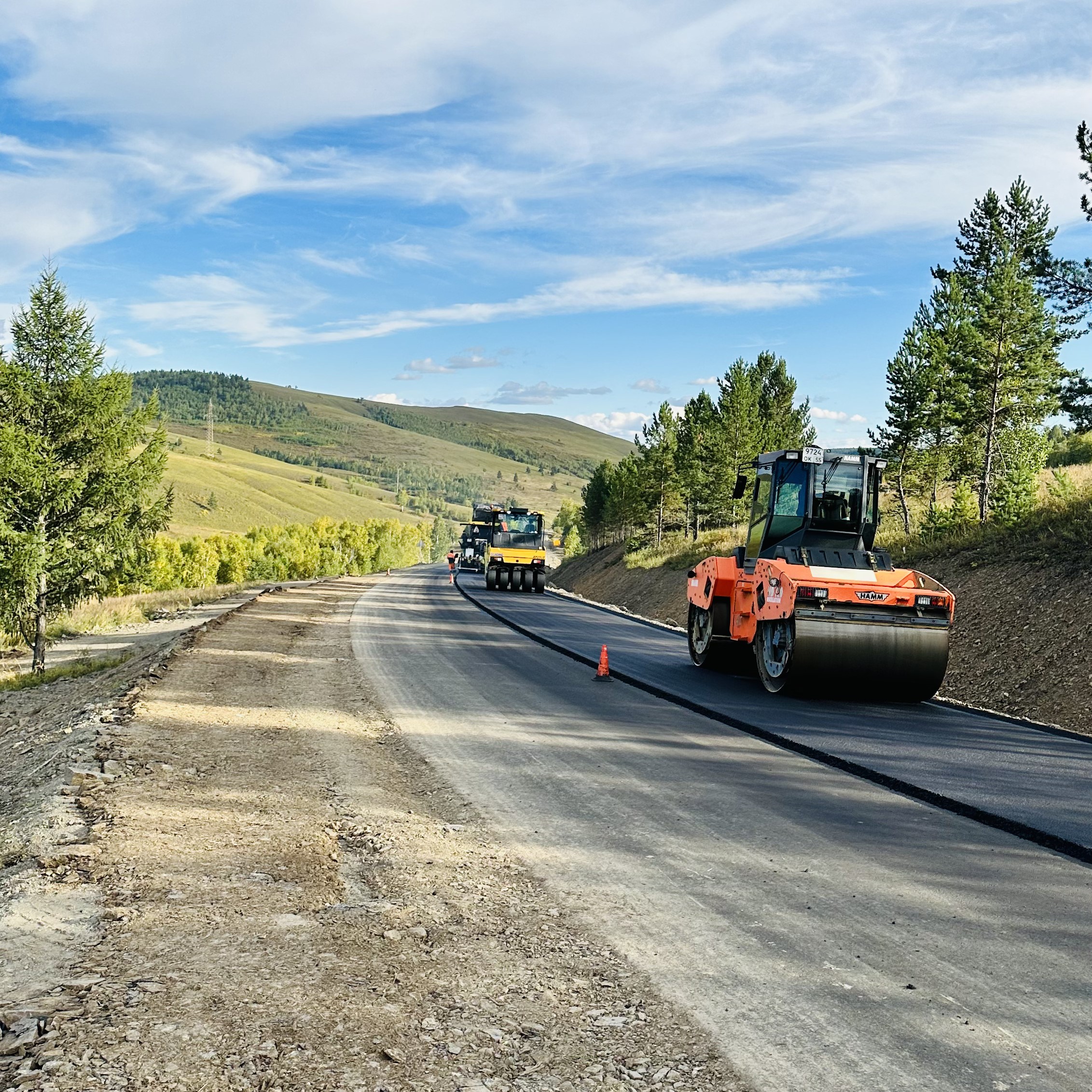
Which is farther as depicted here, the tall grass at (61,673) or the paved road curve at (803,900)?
the tall grass at (61,673)

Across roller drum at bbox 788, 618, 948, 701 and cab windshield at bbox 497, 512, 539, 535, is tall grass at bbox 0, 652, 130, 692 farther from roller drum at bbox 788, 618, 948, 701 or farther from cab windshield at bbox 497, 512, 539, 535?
cab windshield at bbox 497, 512, 539, 535

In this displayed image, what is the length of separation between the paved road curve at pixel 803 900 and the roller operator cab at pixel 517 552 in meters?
32.1

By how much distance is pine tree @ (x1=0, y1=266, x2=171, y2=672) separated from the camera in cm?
2419

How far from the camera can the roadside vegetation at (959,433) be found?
69.2ft

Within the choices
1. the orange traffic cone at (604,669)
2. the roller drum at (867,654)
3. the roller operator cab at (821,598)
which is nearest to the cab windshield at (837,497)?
the roller operator cab at (821,598)

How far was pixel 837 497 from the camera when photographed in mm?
14398

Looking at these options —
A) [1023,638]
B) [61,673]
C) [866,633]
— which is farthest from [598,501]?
[866,633]

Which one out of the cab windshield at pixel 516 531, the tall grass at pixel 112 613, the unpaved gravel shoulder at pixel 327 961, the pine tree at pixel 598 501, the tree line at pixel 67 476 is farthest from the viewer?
the pine tree at pixel 598 501

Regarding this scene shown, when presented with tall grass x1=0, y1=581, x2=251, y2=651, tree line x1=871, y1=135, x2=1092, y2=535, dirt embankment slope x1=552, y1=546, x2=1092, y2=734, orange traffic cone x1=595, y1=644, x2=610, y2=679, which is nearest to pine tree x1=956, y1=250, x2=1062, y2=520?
tree line x1=871, y1=135, x2=1092, y2=535

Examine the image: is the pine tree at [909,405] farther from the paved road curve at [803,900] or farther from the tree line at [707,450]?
the paved road curve at [803,900]

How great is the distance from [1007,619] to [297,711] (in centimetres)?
1265

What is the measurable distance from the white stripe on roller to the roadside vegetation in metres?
2.38

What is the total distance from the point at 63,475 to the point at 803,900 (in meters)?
24.9

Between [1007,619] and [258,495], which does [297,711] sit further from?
[258,495]
